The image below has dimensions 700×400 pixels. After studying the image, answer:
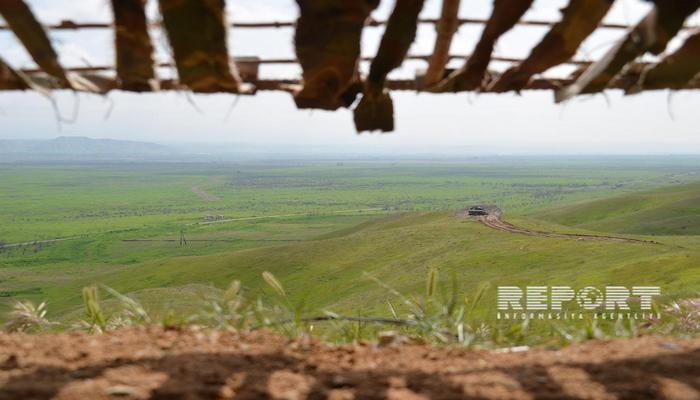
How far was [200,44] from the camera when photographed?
3.81 m

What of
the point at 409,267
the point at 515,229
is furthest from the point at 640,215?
the point at 409,267

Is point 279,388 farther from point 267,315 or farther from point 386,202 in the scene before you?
point 386,202

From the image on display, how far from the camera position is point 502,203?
15100 centimetres

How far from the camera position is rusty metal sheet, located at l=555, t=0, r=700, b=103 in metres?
3.59

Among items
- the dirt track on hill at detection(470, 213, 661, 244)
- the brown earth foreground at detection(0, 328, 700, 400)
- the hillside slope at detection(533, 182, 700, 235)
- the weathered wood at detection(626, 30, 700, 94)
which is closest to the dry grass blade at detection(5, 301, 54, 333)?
the brown earth foreground at detection(0, 328, 700, 400)

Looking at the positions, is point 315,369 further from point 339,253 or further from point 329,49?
point 339,253

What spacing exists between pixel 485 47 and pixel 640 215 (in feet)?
207

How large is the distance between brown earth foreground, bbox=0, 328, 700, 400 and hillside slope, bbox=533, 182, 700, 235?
51017 millimetres

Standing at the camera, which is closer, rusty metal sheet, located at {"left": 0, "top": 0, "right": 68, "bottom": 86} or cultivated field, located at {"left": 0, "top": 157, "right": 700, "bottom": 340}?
rusty metal sheet, located at {"left": 0, "top": 0, "right": 68, "bottom": 86}

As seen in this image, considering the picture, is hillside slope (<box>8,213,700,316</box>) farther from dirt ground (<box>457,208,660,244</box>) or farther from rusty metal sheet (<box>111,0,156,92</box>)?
rusty metal sheet (<box>111,0,156,92</box>)

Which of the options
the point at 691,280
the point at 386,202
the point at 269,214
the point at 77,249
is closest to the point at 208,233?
the point at 77,249

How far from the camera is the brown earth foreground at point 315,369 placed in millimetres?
3703

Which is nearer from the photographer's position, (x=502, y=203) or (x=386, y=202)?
(x=502, y=203)

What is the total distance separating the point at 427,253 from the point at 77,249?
77.6 meters
